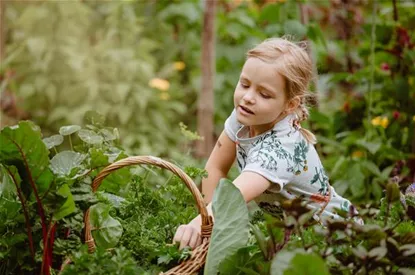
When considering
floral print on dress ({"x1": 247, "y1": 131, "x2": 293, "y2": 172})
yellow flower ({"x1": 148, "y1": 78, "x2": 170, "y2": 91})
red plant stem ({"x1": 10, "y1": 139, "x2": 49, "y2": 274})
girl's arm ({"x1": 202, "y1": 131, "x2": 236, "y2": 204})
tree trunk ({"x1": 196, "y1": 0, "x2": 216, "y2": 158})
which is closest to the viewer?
red plant stem ({"x1": 10, "y1": 139, "x2": 49, "y2": 274})

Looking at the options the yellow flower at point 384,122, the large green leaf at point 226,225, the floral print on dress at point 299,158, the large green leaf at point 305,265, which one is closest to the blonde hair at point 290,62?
the floral print on dress at point 299,158

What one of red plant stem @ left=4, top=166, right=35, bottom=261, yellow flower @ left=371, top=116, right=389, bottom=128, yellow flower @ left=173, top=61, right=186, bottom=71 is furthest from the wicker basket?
yellow flower @ left=173, top=61, right=186, bottom=71

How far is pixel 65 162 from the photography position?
157 centimetres

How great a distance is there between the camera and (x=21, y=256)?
154 centimetres

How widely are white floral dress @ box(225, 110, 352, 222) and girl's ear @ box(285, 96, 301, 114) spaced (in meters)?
0.03

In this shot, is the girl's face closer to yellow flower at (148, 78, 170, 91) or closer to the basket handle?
the basket handle

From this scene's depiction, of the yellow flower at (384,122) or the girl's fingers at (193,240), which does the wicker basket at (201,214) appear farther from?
the yellow flower at (384,122)

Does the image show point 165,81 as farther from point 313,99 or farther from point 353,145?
point 313,99

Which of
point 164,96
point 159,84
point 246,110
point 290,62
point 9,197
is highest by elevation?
point 290,62

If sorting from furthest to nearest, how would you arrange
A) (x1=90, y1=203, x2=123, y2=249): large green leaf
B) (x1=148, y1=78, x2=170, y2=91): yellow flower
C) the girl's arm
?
(x1=148, y1=78, x2=170, y2=91): yellow flower < the girl's arm < (x1=90, y1=203, x2=123, y2=249): large green leaf

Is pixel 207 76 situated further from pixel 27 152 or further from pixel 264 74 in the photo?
pixel 27 152

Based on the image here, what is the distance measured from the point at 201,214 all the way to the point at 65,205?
0.29m

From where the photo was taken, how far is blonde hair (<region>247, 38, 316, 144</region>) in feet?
→ 5.81

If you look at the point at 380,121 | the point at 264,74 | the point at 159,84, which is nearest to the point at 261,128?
the point at 264,74
